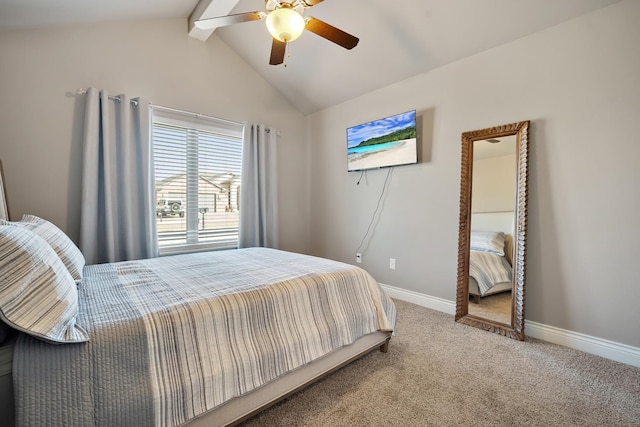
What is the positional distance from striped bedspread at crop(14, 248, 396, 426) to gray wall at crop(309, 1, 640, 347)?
4.27ft

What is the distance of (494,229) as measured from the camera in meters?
2.46

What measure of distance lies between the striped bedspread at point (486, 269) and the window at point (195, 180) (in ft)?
8.83

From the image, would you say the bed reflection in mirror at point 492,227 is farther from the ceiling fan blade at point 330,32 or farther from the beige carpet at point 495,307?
the ceiling fan blade at point 330,32

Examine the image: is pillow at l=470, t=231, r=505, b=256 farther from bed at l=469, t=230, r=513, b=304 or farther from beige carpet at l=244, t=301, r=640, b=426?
beige carpet at l=244, t=301, r=640, b=426

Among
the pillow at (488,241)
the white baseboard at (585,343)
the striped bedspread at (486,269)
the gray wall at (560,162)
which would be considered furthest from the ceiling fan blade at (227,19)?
the white baseboard at (585,343)

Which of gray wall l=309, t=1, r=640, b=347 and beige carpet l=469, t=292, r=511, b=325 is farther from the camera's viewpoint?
beige carpet l=469, t=292, r=511, b=325

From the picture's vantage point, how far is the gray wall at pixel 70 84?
221cm

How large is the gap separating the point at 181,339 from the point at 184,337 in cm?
1

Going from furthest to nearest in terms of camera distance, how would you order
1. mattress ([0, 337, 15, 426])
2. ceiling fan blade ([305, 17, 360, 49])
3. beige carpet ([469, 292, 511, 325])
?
beige carpet ([469, 292, 511, 325]) → ceiling fan blade ([305, 17, 360, 49]) → mattress ([0, 337, 15, 426])

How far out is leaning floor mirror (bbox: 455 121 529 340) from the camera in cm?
226

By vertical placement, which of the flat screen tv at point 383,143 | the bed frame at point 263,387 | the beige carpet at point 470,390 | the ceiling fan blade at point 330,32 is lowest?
the beige carpet at point 470,390

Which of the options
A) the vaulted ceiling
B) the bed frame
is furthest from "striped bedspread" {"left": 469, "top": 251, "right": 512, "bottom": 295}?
the vaulted ceiling

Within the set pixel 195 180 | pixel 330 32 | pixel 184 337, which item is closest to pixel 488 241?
pixel 330 32

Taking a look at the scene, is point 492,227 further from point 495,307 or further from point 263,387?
point 263,387
